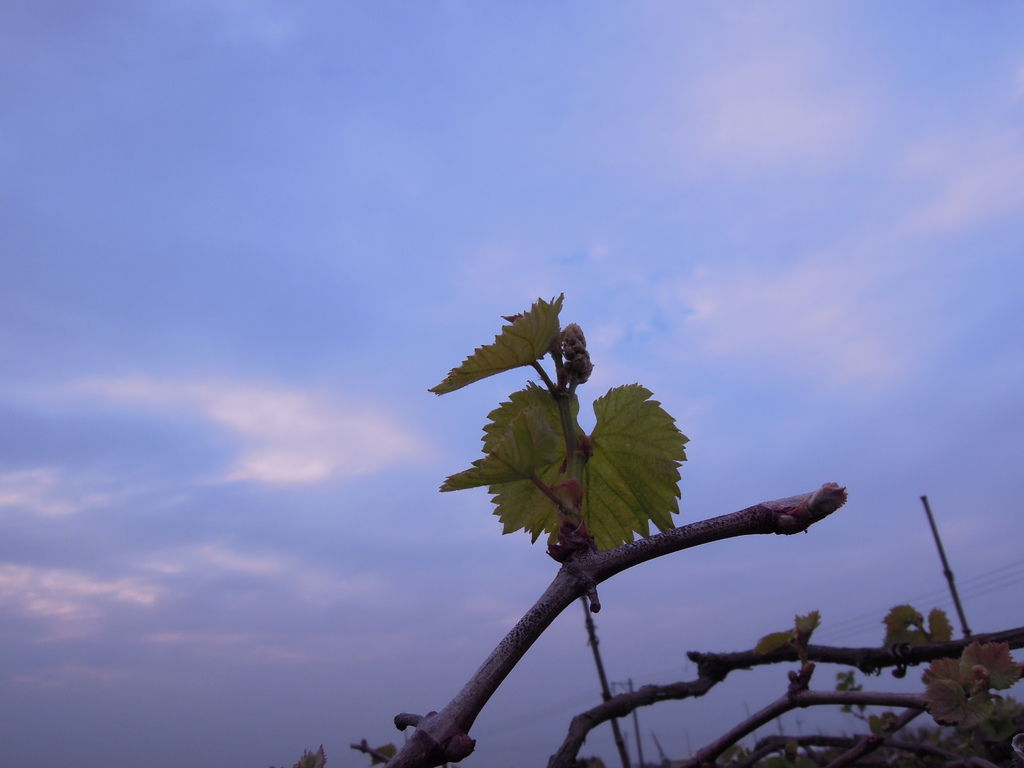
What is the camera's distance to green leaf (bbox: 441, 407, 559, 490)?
770 millimetres

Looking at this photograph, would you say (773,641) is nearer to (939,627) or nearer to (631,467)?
(939,627)

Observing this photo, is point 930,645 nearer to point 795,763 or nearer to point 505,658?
point 795,763

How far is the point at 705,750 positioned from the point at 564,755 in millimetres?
328

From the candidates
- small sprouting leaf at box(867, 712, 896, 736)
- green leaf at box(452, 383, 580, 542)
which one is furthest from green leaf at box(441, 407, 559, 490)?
small sprouting leaf at box(867, 712, 896, 736)

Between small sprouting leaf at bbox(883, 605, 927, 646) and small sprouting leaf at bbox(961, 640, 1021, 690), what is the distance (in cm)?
Result: 75

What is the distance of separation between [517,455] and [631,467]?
24 centimetres

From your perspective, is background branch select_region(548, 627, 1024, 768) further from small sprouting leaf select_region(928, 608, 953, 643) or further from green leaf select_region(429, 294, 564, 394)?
green leaf select_region(429, 294, 564, 394)

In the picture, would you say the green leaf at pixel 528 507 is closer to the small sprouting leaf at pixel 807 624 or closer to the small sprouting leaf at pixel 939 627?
the small sprouting leaf at pixel 807 624

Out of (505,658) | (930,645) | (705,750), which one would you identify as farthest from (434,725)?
(930,645)

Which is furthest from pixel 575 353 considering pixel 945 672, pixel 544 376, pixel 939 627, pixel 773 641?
pixel 939 627

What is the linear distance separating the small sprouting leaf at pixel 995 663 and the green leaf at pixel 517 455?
3.33 feet

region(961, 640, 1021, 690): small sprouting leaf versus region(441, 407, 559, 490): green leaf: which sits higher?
region(441, 407, 559, 490): green leaf

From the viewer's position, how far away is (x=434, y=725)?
0.58 meters

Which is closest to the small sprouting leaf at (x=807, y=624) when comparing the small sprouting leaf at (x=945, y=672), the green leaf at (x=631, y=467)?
the small sprouting leaf at (x=945, y=672)
